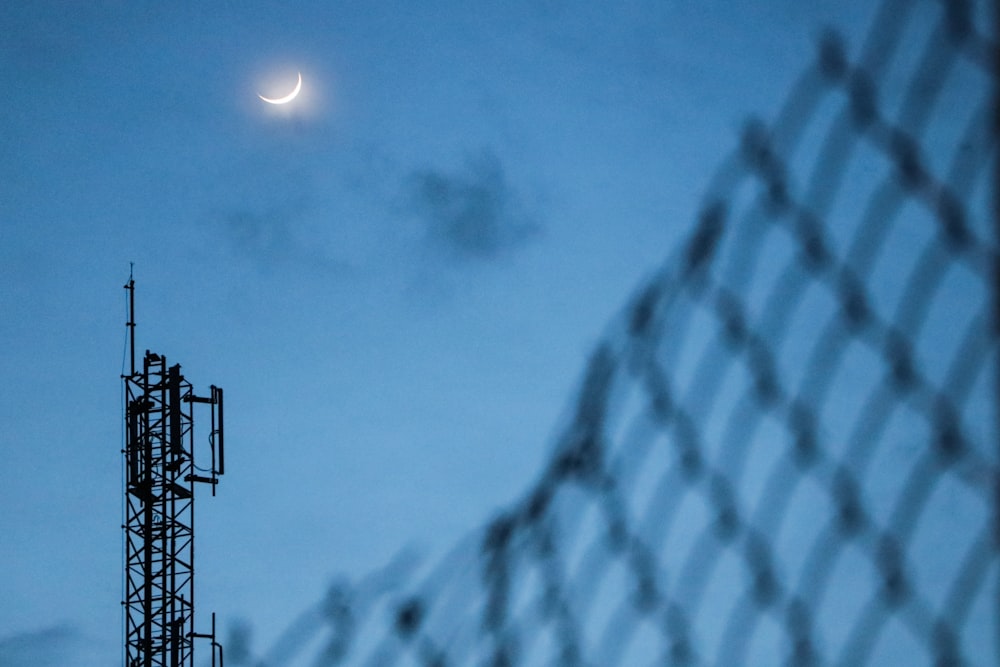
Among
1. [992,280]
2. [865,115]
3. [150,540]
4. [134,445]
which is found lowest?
[992,280]

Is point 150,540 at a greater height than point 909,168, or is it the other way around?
point 150,540

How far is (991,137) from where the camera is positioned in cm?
239

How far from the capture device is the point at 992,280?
241 centimetres

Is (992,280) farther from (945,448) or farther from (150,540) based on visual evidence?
(150,540)

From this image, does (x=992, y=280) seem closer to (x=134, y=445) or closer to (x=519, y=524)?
(x=519, y=524)

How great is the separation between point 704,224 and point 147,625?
19351 mm

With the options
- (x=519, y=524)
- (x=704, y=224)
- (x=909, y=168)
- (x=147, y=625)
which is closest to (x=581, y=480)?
(x=519, y=524)

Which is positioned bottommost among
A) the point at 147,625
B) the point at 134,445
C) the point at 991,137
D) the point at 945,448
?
the point at 945,448

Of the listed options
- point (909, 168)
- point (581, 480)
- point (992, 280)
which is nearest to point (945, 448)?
point (992, 280)

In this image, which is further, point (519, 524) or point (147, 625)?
point (147, 625)

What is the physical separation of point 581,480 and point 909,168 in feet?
3.18

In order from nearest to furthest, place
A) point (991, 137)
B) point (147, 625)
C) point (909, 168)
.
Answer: point (991, 137), point (909, 168), point (147, 625)

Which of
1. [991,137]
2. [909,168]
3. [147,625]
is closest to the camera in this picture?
[991,137]

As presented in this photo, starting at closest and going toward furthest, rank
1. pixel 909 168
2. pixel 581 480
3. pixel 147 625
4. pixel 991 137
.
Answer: pixel 991 137
pixel 909 168
pixel 581 480
pixel 147 625
